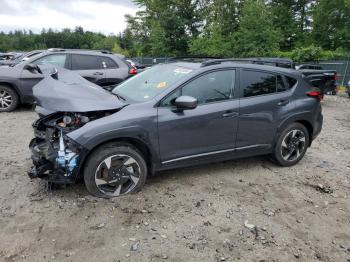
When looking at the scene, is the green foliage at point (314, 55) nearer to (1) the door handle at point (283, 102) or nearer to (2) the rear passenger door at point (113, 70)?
(2) the rear passenger door at point (113, 70)

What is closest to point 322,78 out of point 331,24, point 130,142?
point 130,142

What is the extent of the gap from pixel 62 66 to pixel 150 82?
496cm

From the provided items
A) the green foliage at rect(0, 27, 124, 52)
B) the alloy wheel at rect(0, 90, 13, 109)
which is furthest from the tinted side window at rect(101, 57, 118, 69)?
the green foliage at rect(0, 27, 124, 52)

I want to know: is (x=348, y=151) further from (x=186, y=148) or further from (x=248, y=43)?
(x=248, y=43)

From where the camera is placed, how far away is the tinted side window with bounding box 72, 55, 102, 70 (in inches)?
352

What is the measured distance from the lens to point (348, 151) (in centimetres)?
633

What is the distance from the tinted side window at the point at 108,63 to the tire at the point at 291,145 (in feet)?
18.4

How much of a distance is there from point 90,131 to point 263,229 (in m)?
2.19

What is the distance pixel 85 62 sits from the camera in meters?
9.02

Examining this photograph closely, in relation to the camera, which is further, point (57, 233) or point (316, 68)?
point (316, 68)

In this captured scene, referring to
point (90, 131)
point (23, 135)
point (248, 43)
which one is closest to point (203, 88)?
point (90, 131)

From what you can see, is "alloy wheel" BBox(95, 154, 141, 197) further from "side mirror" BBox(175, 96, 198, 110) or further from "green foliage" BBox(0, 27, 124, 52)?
"green foliage" BBox(0, 27, 124, 52)

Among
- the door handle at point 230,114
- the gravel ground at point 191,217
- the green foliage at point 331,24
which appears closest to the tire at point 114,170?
the gravel ground at point 191,217

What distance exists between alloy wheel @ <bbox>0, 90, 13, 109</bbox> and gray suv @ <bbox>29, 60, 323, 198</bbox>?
177 inches
